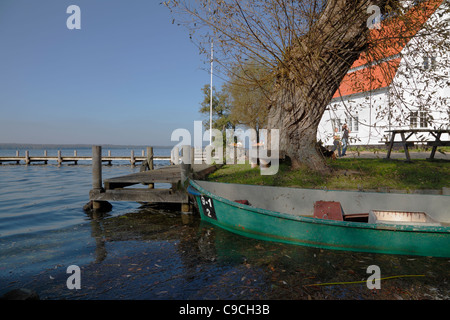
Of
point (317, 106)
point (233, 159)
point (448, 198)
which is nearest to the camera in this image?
point (448, 198)

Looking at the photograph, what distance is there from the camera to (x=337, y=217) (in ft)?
22.1

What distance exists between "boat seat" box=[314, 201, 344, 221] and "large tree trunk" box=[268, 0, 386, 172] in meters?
3.01

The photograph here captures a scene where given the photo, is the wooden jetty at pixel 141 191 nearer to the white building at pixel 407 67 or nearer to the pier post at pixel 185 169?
the pier post at pixel 185 169

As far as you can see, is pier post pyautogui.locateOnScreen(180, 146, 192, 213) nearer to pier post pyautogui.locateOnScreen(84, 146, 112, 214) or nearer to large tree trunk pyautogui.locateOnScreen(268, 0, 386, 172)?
pier post pyautogui.locateOnScreen(84, 146, 112, 214)

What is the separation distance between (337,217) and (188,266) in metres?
3.49

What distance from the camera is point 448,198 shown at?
695 centimetres

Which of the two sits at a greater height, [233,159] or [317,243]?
[233,159]

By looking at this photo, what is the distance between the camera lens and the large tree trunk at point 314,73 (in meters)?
8.62

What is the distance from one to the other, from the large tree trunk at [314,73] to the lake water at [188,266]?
14.3 feet

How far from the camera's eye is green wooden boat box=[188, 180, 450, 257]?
5.70 m

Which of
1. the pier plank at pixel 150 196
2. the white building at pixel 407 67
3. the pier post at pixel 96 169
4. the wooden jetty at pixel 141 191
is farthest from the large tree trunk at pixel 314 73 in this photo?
the pier post at pixel 96 169
